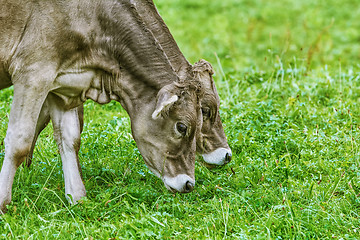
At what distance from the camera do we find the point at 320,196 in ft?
20.4

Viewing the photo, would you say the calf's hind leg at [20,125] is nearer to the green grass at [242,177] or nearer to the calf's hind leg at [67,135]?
the green grass at [242,177]

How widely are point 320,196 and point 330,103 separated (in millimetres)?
2861

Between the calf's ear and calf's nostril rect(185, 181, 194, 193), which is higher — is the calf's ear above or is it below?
above

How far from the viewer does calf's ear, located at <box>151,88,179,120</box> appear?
19.1ft

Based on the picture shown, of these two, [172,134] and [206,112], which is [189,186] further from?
[206,112]

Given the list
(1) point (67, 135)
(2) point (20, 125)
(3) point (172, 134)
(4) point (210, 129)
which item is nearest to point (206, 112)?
(4) point (210, 129)

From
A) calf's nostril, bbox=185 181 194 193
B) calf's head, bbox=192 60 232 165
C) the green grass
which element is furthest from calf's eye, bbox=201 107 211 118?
calf's nostril, bbox=185 181 194 193

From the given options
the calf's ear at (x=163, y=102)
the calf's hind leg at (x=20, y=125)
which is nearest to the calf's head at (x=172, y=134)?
the calf's ear at (x=163, y=102)

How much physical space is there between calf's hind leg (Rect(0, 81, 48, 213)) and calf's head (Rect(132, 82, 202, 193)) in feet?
3.24

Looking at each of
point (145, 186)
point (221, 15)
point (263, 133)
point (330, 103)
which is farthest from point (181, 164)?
point (221, 15)

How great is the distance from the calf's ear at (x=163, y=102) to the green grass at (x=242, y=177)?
865mm

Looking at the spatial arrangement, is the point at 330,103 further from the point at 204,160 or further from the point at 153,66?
the point at 153,66

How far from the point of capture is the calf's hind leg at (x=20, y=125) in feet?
19.3

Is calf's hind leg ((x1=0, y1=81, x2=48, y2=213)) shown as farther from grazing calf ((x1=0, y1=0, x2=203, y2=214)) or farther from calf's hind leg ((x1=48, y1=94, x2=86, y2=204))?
calf's hind leg ((x1=48, y1=94, x2=86, y2=204))
